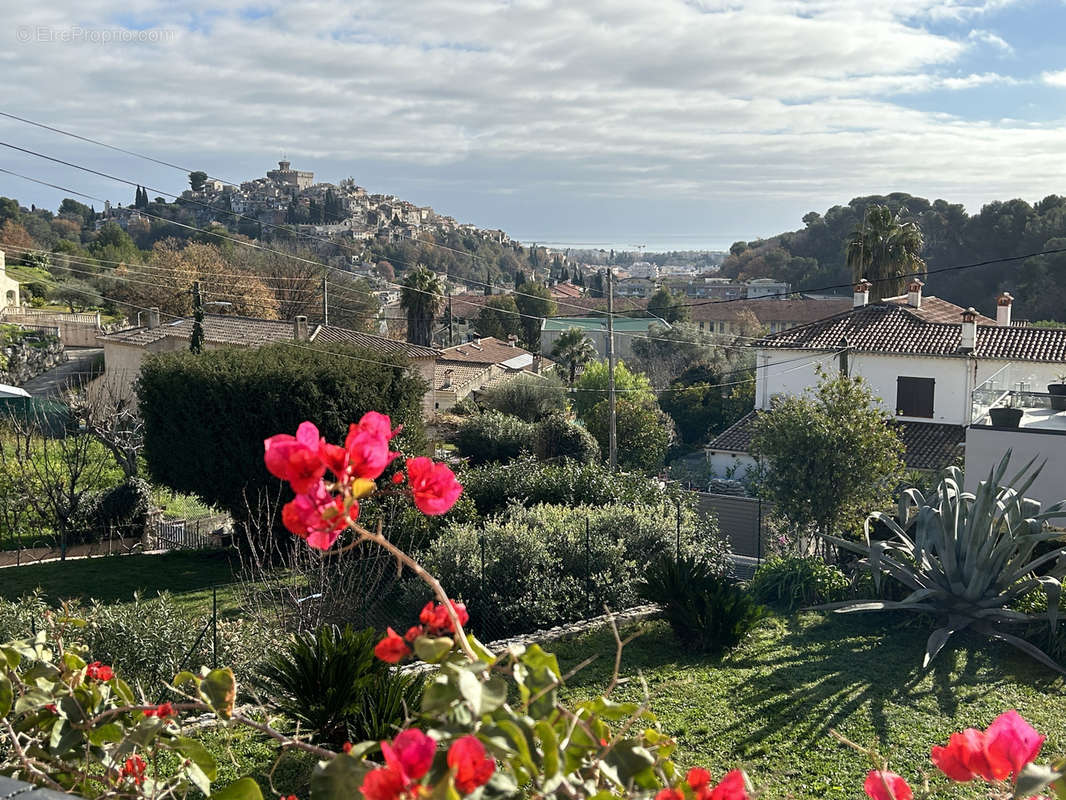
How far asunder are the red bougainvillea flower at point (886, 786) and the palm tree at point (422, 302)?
44.5m

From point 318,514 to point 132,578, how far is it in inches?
660

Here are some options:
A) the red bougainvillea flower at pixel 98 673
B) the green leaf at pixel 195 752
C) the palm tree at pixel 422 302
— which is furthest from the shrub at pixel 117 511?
the palm tree at pixel 422 302

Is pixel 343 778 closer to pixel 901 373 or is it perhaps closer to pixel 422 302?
pixel 901 373

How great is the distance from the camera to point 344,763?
5.29 ft

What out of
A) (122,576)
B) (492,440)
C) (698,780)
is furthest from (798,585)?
(492,440)

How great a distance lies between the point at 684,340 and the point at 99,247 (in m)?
46.1

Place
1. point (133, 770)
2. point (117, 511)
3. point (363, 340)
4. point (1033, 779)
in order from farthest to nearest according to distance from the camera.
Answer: point (363, 340), point (117, 511), point (133, 770), point (1033, 779)

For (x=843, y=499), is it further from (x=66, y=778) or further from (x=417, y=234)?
(x=417, y=234)

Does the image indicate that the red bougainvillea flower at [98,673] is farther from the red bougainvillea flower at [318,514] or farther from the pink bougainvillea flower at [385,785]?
the pink bougainvillea flower at [385,785]

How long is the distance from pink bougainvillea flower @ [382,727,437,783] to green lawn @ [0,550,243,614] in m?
13.7

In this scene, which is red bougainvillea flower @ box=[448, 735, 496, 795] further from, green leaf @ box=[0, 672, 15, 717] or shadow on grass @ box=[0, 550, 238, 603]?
shadow on grass @ box=[0, 550, 238, 603]

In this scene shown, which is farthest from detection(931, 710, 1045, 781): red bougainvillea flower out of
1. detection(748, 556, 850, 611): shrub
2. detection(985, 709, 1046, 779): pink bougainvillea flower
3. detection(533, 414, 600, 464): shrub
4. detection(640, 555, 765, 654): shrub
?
detection(533, 414, 600, 464): shrub

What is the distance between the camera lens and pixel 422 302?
47250mm

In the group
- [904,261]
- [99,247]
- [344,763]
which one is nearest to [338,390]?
[344,763]
